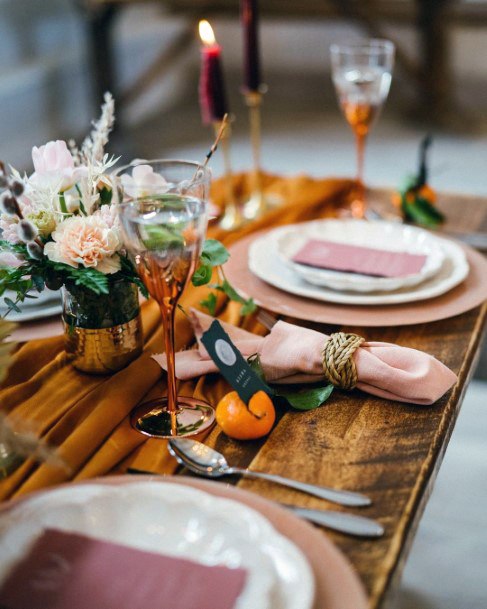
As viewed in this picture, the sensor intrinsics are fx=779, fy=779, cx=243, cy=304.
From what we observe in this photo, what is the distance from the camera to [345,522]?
0.69m

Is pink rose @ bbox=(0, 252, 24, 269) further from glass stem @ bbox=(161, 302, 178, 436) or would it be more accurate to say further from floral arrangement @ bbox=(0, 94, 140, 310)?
glass stem @ bbox=(161, 302, 178, 436)

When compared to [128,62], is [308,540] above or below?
above

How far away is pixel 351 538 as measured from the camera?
2.21ft

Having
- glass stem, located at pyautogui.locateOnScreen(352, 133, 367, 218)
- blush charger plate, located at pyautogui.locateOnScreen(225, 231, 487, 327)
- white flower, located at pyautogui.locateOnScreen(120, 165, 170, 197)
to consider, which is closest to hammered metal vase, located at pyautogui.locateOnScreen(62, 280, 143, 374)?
white flower, located at pyautogui.locateOnScreen(120, 165, 170, 197)

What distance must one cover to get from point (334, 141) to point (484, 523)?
325 cm

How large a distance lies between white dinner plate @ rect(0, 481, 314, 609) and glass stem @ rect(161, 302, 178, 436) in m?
0.18

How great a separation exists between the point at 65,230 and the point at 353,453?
39cm

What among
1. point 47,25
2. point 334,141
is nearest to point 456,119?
point 334,141

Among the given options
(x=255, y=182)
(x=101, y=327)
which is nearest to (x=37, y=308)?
(x=101, y=327)

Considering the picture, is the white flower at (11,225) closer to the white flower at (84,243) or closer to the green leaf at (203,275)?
the white flower at (84,243)

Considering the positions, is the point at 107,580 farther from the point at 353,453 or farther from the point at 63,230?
the point at 63,230

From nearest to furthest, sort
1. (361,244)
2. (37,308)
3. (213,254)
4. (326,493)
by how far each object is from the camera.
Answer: (326,493) < (213,254) < (37,308) < (361,244)

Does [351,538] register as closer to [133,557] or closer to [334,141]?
[133,557]

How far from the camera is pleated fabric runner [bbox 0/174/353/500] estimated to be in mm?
784
